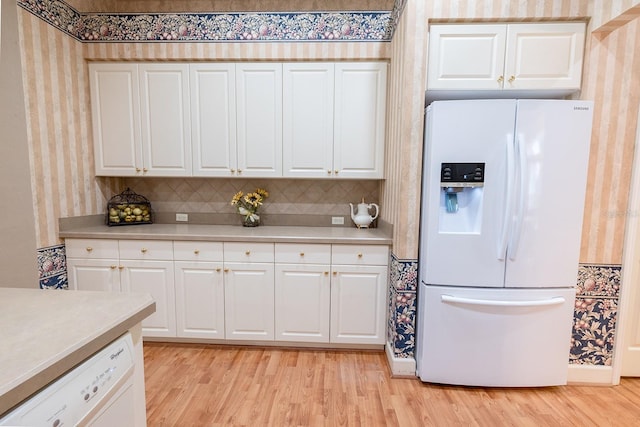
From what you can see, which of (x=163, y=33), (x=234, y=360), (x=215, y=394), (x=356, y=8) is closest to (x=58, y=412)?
(x=215, y=394)

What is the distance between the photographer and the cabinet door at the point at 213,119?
8.11ft

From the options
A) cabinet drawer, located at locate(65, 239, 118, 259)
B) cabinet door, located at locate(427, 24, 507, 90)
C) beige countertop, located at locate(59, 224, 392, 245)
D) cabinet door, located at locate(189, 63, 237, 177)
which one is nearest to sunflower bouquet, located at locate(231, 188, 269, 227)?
beige countertop, located at locate(59, 224, 392, 245)

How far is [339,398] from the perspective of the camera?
6.20 feet

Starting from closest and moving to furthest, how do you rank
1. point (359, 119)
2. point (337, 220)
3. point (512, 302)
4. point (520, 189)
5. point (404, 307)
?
point (520, 189) < point (512, 302) < point (404, 307) < point (359, 119) < point (337, 220)

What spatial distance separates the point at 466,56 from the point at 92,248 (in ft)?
9.73

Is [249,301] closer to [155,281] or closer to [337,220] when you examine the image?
[155,281]

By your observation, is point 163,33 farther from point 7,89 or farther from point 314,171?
point 314,171

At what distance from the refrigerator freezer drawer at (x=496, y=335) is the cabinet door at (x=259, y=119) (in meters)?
1.56

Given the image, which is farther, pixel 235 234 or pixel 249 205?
pixel 249 205

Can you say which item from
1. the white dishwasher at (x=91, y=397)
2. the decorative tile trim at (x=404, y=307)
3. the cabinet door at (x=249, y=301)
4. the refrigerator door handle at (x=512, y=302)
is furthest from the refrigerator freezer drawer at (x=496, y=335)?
the white dishwasher at (x=91, y=397)

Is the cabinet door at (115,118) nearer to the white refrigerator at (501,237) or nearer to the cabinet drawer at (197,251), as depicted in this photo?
the cabinet drawer at (197,251)

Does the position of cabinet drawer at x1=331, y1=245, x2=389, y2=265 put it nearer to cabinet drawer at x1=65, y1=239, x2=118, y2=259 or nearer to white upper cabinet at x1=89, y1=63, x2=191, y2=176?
white upper cabinet at x1=89, y1=63, x2=191, y2=176

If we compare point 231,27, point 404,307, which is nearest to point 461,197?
point 404,307

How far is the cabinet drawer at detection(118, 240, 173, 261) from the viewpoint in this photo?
234 cm
